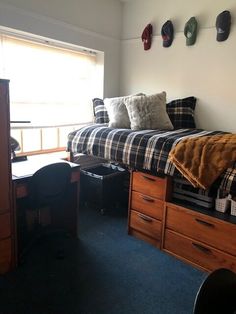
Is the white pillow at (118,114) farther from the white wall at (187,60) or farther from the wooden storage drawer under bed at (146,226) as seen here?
the wooden storage drawer under bed at (146,226)

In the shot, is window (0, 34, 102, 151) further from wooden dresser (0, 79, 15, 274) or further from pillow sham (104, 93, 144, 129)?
wooden dresser (0, 79, 15, 274)

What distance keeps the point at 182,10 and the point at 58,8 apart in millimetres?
1328

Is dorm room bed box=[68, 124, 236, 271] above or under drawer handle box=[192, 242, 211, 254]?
above

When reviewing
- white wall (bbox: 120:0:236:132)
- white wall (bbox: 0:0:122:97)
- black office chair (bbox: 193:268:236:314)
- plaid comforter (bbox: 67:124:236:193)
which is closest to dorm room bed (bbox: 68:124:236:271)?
plaid comforter (bbox: 67:124:236:193)

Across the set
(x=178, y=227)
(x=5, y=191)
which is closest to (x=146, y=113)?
(x=178, y=227)

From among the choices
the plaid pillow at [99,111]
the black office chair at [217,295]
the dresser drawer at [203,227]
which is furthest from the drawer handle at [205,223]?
the plaid pillow at [99,111]

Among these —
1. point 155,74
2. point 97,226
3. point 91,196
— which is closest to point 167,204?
point 97,226

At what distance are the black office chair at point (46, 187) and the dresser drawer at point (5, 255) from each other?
0.11m

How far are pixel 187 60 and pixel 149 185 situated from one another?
1.56 meters

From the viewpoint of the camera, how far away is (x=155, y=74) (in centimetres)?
316

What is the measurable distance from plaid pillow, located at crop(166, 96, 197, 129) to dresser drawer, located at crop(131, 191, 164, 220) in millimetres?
1011

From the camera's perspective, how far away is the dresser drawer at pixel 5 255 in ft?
5.86

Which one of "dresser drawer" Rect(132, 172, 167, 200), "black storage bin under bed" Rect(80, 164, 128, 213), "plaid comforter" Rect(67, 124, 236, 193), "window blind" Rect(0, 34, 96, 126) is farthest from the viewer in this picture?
"black storage bin under bed" Rect(80, 164, 128, 213)

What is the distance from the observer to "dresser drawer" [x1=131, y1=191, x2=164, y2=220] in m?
2.18
